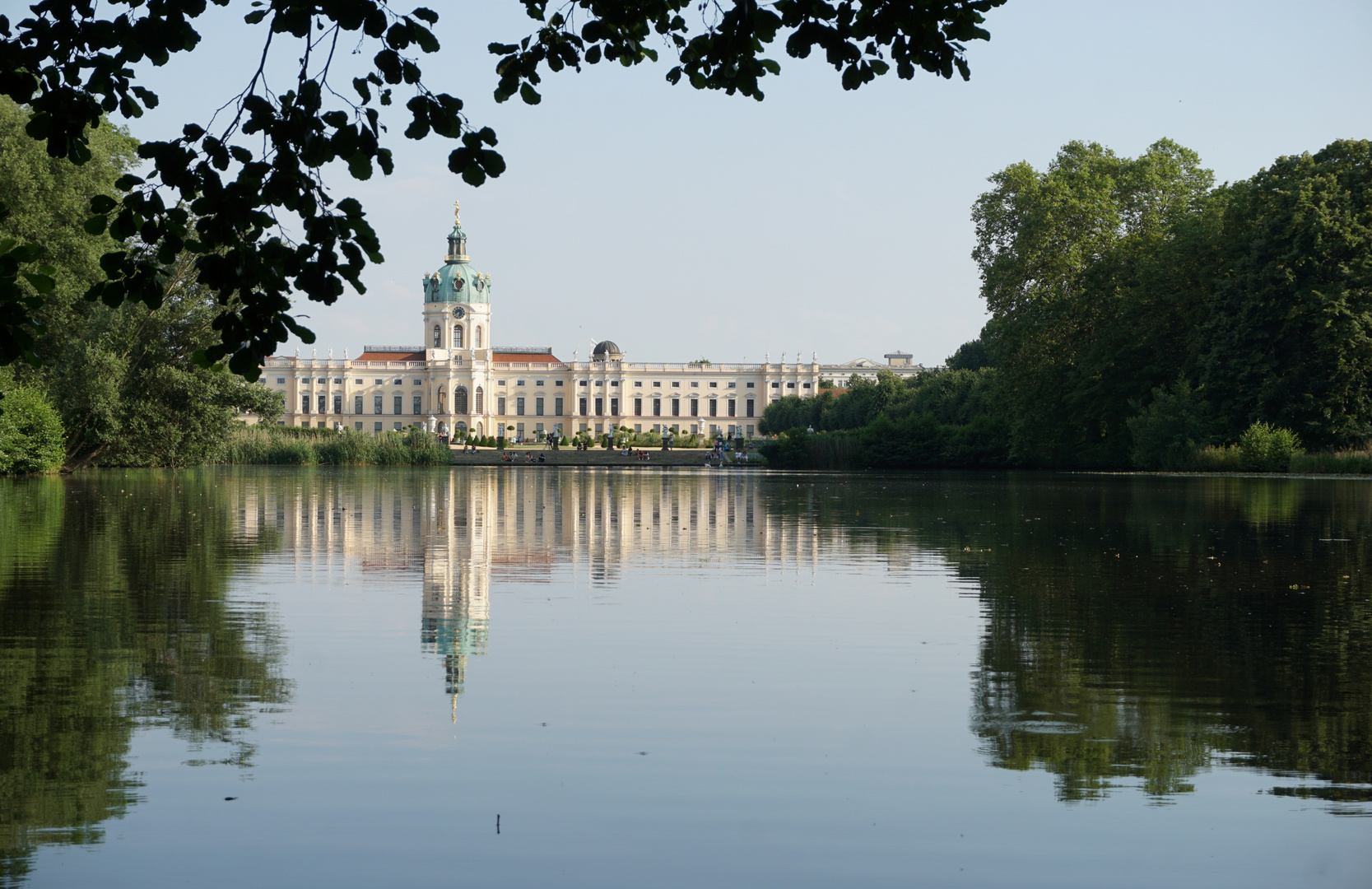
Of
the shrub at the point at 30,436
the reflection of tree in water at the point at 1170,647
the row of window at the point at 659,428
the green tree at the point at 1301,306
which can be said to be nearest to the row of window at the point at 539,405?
the row of window at the point at 659,428

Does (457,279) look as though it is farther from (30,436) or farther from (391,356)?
(30,436)

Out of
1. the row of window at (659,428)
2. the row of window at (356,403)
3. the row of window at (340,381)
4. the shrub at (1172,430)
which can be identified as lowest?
the shrub at (1172,430)

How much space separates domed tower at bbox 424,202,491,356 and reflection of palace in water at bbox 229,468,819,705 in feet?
380

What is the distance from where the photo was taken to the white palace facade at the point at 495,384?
145500mm

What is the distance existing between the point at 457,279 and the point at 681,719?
142 meters

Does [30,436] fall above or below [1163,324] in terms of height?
below

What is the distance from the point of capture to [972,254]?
53062mm

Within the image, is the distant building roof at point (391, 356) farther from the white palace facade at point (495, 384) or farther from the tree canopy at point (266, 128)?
the tree canopy at point (266, 128)

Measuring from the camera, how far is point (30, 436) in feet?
100

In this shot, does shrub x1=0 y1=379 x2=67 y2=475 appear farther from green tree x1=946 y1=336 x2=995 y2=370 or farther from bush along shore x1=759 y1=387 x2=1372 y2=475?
green tree x1=946 y1=336 x2=995 y2=370

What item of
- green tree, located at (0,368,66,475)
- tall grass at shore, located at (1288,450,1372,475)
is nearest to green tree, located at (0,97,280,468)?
green tree, located at (0,368,66,475)

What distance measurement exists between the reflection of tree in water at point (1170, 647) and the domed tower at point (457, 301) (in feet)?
427

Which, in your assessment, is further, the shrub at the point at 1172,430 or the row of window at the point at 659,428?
the row of window at the point at 659,428

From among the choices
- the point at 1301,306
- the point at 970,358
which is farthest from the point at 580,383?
the point at 1301,306
